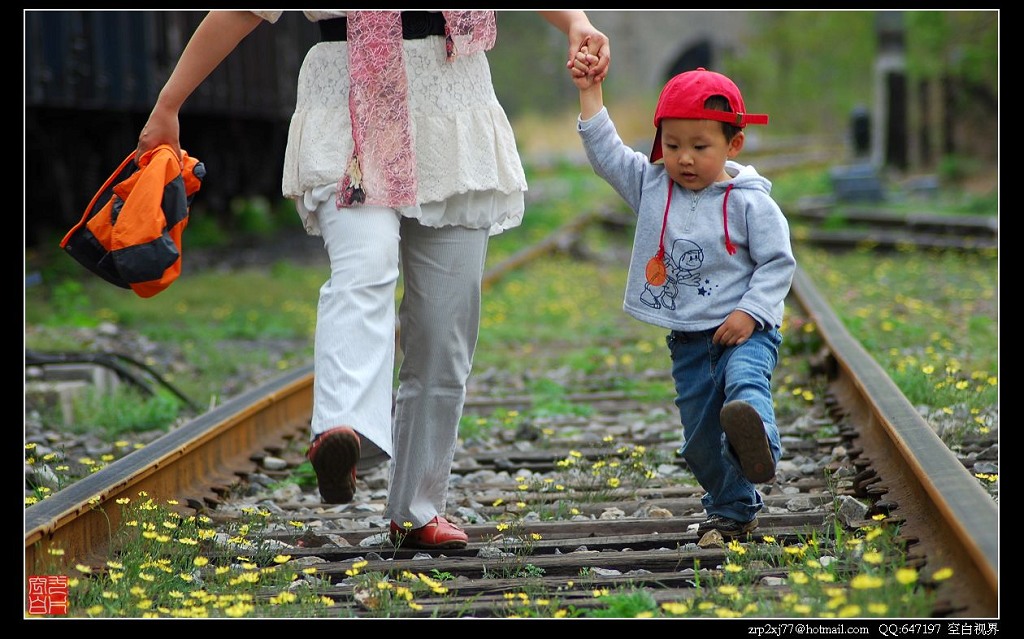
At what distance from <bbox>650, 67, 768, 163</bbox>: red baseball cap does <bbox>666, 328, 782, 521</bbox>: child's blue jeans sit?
1.78 feet

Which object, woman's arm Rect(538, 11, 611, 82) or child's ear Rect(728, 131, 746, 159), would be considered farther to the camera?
child's ear Rect(728, 131, 746, 159)

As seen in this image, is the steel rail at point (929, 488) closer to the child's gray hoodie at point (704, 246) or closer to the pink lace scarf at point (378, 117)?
the child's gray hoodie at point (704, 246)

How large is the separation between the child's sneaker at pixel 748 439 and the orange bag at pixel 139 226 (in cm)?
135

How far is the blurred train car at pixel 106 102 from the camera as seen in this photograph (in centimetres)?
1124

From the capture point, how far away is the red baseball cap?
306 centimetres

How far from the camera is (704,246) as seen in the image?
3172mm

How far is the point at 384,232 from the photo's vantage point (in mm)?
2926

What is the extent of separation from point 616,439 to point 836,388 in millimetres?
1071

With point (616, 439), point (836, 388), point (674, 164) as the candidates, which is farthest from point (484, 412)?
point (674, 164)

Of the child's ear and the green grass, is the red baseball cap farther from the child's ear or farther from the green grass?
the green grass

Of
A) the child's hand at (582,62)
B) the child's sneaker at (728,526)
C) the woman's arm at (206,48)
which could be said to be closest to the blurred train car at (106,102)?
the woman's arm at (206,48)

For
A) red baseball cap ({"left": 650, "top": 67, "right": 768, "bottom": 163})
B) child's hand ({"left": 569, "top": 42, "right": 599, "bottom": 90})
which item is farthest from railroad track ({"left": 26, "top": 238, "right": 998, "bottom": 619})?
child's hand ({"left": 569, "top": 42, "right": 599, "bottom": 90})

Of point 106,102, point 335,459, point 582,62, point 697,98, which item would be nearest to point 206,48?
point 582,62
